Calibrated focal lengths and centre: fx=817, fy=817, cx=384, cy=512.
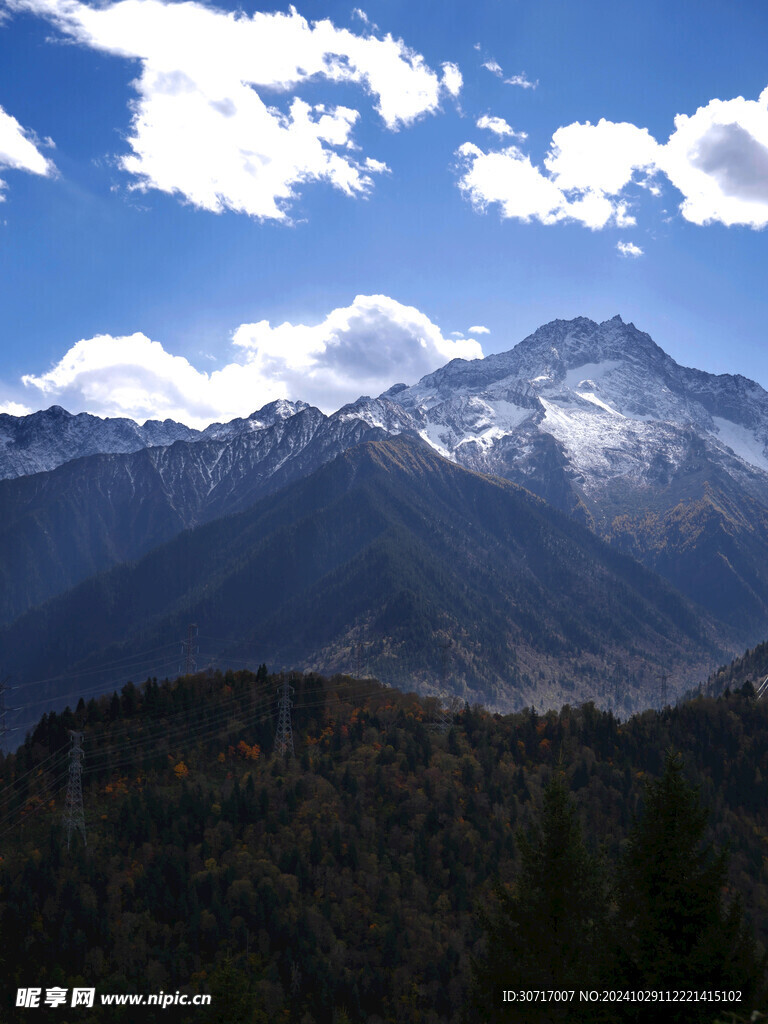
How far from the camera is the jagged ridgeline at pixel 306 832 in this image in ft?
373

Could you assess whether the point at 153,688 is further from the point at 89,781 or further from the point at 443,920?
the point at 443,920

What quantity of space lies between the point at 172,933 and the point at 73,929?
13809mm

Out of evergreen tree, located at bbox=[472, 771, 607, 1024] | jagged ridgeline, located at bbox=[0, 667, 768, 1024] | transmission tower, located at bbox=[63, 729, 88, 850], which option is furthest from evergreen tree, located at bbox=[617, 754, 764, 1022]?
transmission tower, located at bbox=[63, 729, 88, 850]

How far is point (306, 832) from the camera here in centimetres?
13900

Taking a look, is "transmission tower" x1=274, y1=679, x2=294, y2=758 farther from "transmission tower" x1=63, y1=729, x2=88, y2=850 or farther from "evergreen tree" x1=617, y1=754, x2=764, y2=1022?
"evergreen tree" x1=617, y1=754, x2=764, y2=1022

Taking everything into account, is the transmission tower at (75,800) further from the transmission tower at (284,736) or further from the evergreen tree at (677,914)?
the evergreen tree at (677,914)

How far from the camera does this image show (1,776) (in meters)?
143

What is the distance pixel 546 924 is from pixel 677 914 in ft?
32.7

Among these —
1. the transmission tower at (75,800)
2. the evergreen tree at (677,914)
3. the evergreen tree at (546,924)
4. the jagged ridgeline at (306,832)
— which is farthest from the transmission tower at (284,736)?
the evergreen tree at (677,914)

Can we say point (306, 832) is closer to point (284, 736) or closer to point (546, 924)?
point (284, 736)

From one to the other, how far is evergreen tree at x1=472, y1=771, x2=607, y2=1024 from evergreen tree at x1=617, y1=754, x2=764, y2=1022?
4413 mm

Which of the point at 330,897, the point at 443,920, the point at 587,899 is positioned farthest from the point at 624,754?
the point at 587,899

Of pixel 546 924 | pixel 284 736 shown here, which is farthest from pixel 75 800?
pixel 546 924

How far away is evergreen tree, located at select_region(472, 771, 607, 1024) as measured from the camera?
38.9 meters
